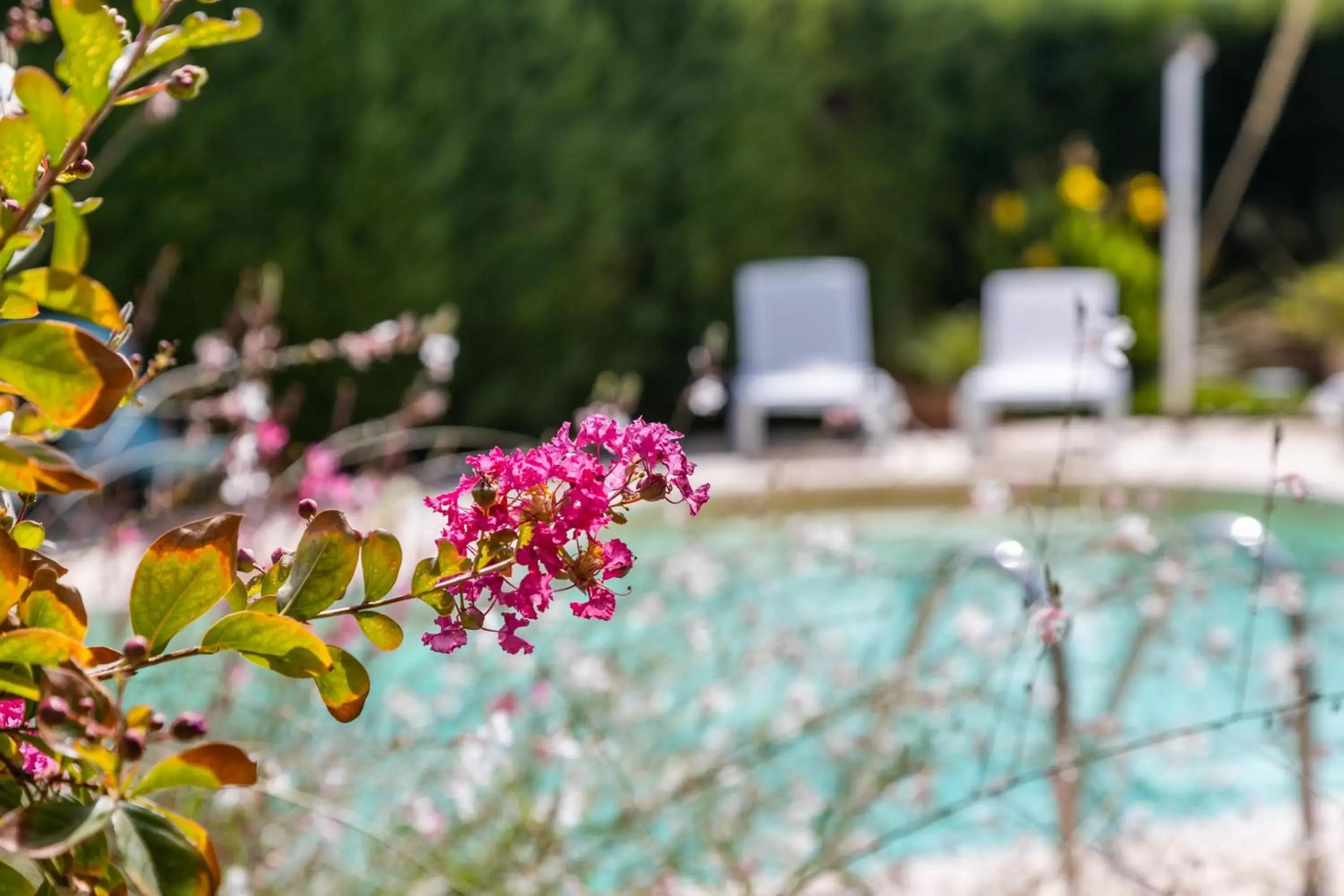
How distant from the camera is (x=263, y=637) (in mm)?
560

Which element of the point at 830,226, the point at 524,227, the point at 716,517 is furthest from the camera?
the point at 830,226

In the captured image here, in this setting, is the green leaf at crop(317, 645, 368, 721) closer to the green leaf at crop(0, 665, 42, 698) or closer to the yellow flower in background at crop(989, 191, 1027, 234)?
the green leaf at crop(0, 665, 42, 698)

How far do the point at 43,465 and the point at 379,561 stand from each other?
0.15 m

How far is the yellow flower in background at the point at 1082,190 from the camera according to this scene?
8828 mm

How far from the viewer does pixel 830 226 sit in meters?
9.04

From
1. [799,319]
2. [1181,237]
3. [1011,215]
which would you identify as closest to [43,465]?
[799,319]

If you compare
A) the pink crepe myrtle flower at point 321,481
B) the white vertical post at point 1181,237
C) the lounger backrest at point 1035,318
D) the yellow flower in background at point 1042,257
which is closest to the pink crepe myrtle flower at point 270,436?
the pink crepe myrtle flower at point 321,481

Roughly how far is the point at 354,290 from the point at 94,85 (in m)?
6.24

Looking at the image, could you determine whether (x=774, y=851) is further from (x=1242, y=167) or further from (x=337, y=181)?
(x=1242, y=167)

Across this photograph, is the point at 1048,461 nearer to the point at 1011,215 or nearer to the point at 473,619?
the point at 1011,215

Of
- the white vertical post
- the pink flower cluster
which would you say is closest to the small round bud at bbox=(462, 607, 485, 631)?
the pink flower cluster

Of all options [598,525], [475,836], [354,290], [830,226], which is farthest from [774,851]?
[830,226]

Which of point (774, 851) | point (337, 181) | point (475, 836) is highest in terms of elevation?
point (337, 181)

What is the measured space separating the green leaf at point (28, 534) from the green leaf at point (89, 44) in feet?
0.66
